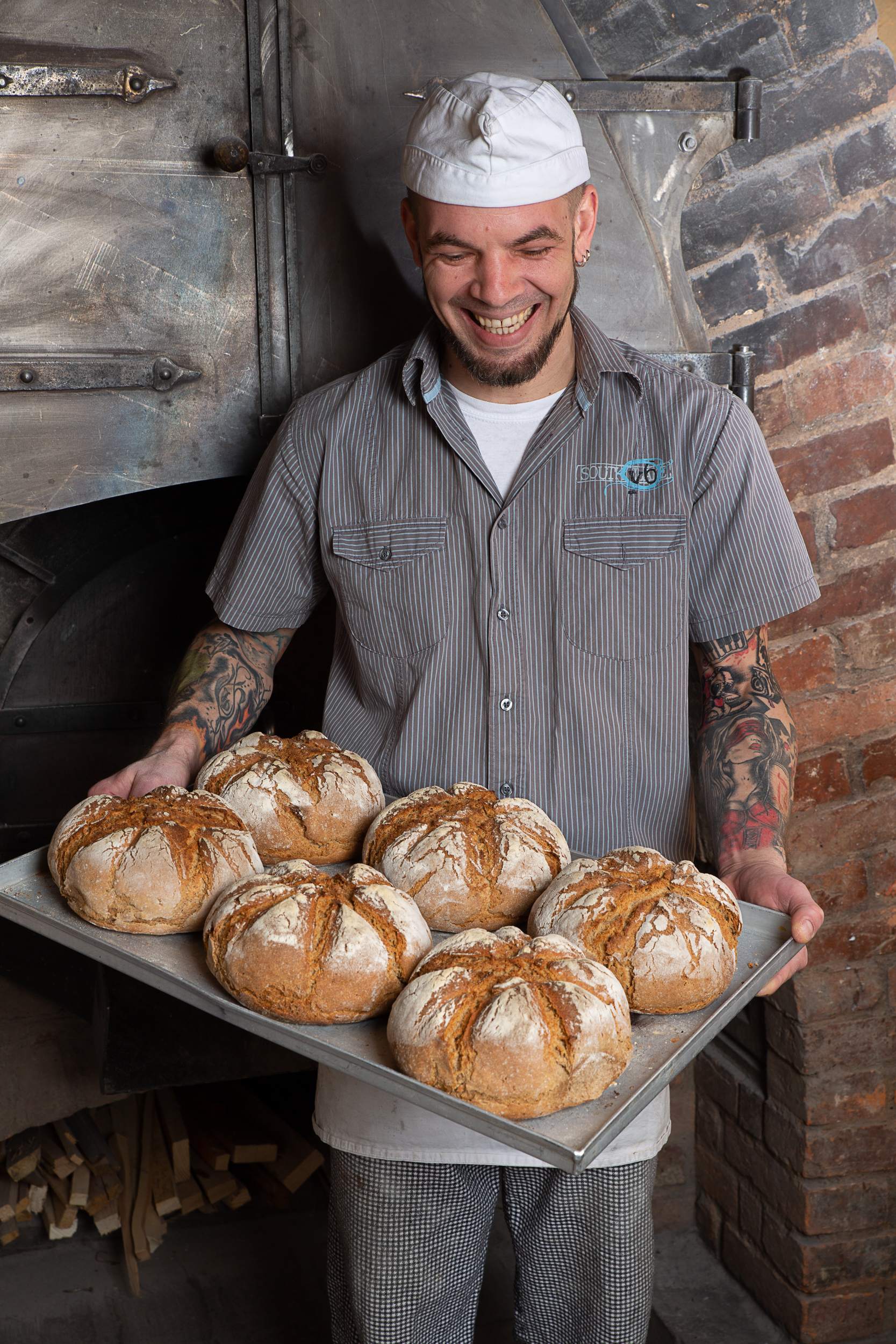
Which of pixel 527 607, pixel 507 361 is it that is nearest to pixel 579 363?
pixel 507 361

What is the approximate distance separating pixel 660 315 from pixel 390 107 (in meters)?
0.59

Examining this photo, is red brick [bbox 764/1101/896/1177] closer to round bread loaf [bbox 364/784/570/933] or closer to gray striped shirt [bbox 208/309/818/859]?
gray striped shirt [bbox 208/309/818/859]

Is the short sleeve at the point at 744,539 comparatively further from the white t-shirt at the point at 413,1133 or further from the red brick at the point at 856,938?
the red brick at the point at 856,938

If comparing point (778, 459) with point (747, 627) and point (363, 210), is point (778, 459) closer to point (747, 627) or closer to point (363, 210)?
point (747, 627)

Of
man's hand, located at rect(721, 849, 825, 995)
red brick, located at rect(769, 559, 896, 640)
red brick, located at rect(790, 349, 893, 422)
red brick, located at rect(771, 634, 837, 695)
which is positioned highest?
red brick, located at rect(790, 349, 893, 422)

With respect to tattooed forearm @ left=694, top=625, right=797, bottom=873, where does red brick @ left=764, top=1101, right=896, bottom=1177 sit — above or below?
below

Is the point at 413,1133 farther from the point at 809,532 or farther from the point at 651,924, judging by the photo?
the point at 809,532

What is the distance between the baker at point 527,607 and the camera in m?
1.60

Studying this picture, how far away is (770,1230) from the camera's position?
241cm

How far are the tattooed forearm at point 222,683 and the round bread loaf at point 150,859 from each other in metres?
0.30

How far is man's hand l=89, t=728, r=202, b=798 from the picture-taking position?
1.62 meters

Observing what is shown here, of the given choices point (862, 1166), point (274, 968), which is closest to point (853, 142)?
point (274, 968)

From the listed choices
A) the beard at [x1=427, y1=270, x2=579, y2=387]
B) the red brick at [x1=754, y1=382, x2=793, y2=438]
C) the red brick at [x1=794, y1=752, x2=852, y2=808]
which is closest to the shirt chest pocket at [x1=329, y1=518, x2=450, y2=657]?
the beard at [x1=427, y1=270, x2=579, y2=387]

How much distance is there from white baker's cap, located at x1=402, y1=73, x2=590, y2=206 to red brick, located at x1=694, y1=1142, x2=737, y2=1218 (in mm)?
2094
